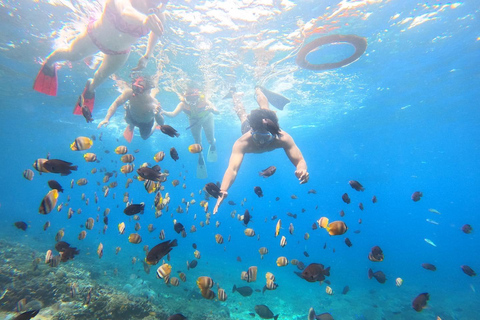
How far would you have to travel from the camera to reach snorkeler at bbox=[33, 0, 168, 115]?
5.61 metres

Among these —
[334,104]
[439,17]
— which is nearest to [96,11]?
[439,17]

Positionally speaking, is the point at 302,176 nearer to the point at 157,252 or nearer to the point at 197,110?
the point at 157,252

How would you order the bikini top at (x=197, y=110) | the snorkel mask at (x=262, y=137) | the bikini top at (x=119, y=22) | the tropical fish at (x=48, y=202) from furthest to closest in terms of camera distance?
the bikini top at (x=197, y=110), the bikini top at (x=119, y=22), the snorkel mask at (x=262, y=137), the tropical fish at (x=48, y=202)

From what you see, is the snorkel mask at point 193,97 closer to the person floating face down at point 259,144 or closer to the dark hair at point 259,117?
the person floating face down at point 259,144

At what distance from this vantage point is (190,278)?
747 inches

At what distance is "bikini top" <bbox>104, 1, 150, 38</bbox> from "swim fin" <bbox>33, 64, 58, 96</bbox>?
9.84 feet

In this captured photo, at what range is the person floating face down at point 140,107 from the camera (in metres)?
8.43

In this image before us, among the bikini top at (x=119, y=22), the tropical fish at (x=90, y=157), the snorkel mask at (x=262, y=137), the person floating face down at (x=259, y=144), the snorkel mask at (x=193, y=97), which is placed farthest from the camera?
the snorkel mask at (x=193, y=97)

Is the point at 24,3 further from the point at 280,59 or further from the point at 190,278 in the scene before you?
the point at 190,278

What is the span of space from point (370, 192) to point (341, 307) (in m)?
167

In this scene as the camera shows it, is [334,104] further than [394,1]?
Yes

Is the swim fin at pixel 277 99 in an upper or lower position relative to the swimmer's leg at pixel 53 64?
upper

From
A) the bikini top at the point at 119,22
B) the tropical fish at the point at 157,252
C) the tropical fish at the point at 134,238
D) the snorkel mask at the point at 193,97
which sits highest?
the snorkel mask at the point at 193,97

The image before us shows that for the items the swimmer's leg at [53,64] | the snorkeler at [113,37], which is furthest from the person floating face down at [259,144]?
the swimmer's leg at [53,64]
